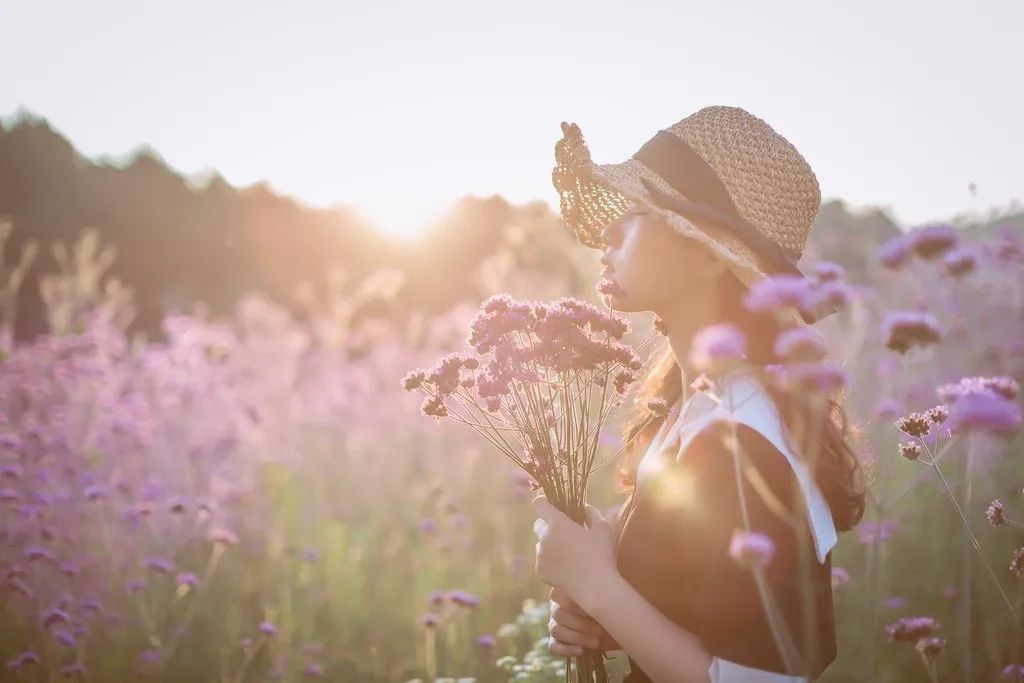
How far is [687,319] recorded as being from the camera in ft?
6.65

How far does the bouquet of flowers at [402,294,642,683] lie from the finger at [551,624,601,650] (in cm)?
8

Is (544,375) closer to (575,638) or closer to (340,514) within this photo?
(575,638)

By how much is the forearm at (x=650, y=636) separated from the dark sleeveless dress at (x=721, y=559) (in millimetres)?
41

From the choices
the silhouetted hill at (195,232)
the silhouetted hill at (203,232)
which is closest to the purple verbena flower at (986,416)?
the silhouetted hill at (203,232)

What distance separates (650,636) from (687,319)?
0.77 meters

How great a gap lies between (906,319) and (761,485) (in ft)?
1.30

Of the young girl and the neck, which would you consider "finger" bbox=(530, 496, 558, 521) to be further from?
the neck

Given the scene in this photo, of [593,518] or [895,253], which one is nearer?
[895,253]

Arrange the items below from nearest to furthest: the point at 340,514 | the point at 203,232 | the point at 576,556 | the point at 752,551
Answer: the point at 752,551 → the point at 576,556 → the point at 340,514 → the point at 203,232

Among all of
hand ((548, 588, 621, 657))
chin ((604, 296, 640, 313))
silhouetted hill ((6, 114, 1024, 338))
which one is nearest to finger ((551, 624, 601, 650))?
hand ((548, 588, 621, 657))

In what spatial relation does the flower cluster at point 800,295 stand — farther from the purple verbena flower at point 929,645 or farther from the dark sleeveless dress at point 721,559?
the purple verbena flower at point 929,645

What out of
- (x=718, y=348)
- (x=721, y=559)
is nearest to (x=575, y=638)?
(x=721, y=559)

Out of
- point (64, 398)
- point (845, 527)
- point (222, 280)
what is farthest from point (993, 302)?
point (222, 280)

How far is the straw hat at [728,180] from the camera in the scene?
191 centimetres
